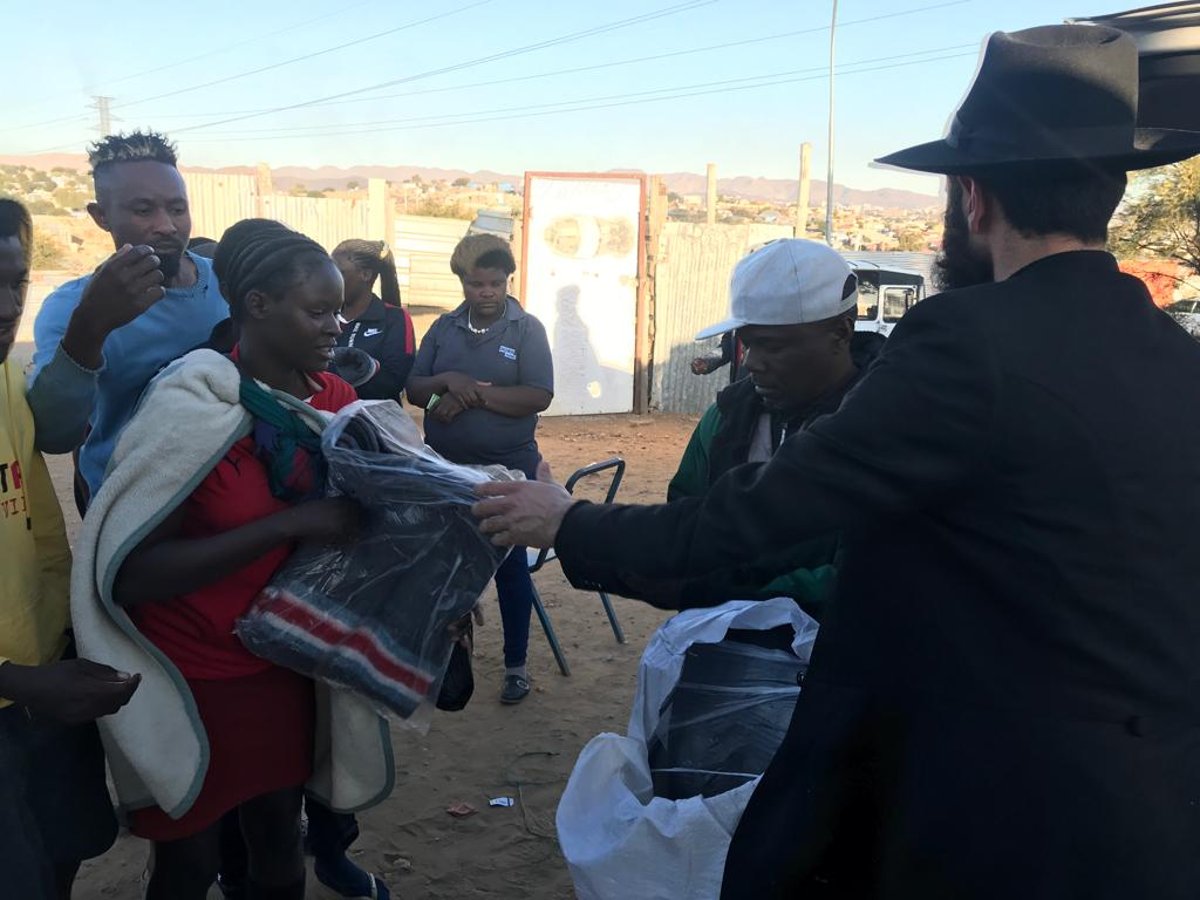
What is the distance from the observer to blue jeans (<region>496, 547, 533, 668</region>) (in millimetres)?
4688

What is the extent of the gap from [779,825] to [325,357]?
1.48m

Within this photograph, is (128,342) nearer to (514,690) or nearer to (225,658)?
(225,658)

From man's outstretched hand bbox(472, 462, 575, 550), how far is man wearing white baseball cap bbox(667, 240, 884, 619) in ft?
2.41

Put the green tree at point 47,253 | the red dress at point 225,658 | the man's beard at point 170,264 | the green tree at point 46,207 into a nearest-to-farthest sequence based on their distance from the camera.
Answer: the red dress at point 225,658 → the man's beard at point 170,264 → the green tree at point 47,253 → the green tree at point 46,207

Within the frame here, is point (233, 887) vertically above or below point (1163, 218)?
below

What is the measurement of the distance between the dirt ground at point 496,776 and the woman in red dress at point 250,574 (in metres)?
0.36

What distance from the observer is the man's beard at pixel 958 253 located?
5.75 feet

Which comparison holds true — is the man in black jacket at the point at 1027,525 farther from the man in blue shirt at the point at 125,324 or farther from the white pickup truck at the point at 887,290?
the white pickup truck at the point at 887,290

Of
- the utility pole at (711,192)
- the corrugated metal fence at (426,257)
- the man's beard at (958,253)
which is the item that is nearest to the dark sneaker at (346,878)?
the man's beard at (958,253)

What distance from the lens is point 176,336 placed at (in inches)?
112

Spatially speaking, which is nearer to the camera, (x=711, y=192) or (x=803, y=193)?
(x=803, y=193)

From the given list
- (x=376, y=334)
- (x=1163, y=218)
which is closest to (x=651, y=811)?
(x=376, y=334)

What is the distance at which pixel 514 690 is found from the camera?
477cm

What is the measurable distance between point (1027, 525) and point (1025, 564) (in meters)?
0.06
